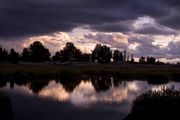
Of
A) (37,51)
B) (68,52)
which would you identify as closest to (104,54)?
(68,52)

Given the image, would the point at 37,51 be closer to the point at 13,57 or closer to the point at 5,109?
the point at 13,57

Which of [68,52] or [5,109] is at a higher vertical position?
[68,52]

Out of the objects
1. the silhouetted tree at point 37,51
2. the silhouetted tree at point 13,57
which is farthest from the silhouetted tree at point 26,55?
the silhouetted tree at point 13,57

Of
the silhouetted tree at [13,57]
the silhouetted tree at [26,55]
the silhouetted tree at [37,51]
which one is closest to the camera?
the silhouetted tree at [13,57]

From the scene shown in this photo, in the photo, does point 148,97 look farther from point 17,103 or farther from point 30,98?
point 30,98

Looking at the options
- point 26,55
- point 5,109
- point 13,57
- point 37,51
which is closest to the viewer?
point 5,109

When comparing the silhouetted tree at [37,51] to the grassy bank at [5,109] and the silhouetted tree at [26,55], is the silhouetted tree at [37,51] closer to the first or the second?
the silhouetted tree at [26,55]

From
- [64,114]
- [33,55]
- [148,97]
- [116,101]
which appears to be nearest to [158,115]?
[148,97]

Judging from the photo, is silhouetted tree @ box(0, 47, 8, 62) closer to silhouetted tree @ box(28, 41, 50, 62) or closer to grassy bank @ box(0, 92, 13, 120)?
silhouetted tree @ box(28, 41, 50, 62)

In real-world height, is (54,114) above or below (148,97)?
below

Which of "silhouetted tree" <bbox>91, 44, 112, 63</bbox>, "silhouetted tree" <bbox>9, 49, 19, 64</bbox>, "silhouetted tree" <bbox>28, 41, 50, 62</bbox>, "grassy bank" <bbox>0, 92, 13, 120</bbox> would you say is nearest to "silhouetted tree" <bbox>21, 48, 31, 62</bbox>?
"silhouetted tree" <bbox>28, 41, 50, 62</bbox>

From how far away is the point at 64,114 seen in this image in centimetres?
3734

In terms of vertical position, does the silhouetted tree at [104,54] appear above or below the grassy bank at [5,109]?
above

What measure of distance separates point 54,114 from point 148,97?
10638 mm
